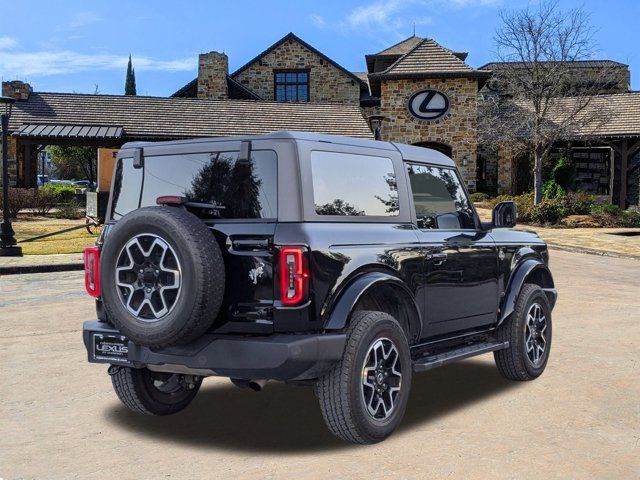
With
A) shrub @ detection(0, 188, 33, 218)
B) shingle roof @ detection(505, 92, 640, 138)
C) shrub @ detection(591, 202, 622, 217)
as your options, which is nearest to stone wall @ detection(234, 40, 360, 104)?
shingle roof @ detection(505, 92, 640, 138)

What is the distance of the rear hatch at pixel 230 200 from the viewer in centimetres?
438

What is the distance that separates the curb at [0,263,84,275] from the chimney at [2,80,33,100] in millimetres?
25139

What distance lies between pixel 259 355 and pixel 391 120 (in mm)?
35895

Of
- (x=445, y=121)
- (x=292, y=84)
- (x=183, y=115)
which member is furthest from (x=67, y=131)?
(x=445, y=121)

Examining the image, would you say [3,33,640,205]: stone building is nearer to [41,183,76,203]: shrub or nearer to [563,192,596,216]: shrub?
[41,183,76,203]: shrub

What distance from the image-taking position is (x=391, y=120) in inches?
1545

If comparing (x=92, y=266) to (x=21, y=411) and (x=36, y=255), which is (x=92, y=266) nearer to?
(x=21, y=411)

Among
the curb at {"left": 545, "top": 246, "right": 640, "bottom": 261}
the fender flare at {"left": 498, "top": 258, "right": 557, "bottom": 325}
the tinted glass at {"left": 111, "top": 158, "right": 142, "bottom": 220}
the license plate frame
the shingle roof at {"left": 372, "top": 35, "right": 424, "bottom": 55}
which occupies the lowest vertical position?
the curb at {"left": 545, "top": 246, "right": 640, "bottom": 261}

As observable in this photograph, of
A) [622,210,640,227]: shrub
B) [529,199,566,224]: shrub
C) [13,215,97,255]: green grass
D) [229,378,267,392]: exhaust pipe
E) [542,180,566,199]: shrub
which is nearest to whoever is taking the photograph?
[229,378,267,392]: exhaust pipe

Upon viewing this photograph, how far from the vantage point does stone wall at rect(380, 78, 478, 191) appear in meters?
38.8

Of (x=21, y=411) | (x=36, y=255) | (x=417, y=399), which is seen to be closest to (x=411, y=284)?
(x=417, y=399)

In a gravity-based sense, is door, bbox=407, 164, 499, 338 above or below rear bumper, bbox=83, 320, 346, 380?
above

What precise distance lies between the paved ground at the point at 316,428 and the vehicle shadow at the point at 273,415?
0.04 ft

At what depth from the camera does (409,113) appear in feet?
129
